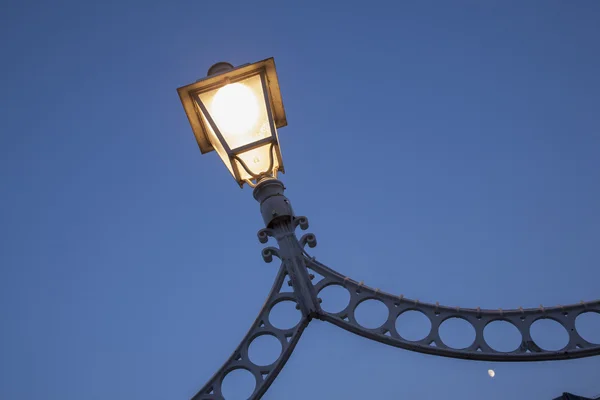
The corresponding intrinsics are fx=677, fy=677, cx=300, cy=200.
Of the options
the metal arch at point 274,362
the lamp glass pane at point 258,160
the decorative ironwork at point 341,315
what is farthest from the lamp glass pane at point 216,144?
the metal arch at point 274,362

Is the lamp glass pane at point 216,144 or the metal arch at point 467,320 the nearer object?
the metal arch at point 467,320

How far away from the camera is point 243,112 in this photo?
4.68 m

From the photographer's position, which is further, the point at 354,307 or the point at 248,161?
the point at 248,161

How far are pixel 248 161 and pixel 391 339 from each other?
60.8 inches

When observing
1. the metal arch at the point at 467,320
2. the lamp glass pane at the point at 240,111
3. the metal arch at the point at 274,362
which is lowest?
the metal arch at the point at 274,362

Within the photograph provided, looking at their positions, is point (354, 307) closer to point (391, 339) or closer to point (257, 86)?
point (391, 339)

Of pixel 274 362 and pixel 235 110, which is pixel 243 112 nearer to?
pixel 235 110

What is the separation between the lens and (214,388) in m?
4.50

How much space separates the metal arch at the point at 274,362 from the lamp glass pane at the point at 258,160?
569mm

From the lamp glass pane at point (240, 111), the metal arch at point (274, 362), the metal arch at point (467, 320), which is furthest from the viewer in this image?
the lamp glass pane at point (240, 111)

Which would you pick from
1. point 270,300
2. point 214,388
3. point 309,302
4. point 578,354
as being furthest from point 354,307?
point 578,354

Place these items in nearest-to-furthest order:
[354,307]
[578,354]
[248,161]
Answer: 1. [578,354]
2. [354,307]
3. [248,161]

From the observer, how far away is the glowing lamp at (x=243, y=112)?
4.63 meters

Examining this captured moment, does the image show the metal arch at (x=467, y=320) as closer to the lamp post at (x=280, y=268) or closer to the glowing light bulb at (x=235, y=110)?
the lamp post at (x=280, y=268)
